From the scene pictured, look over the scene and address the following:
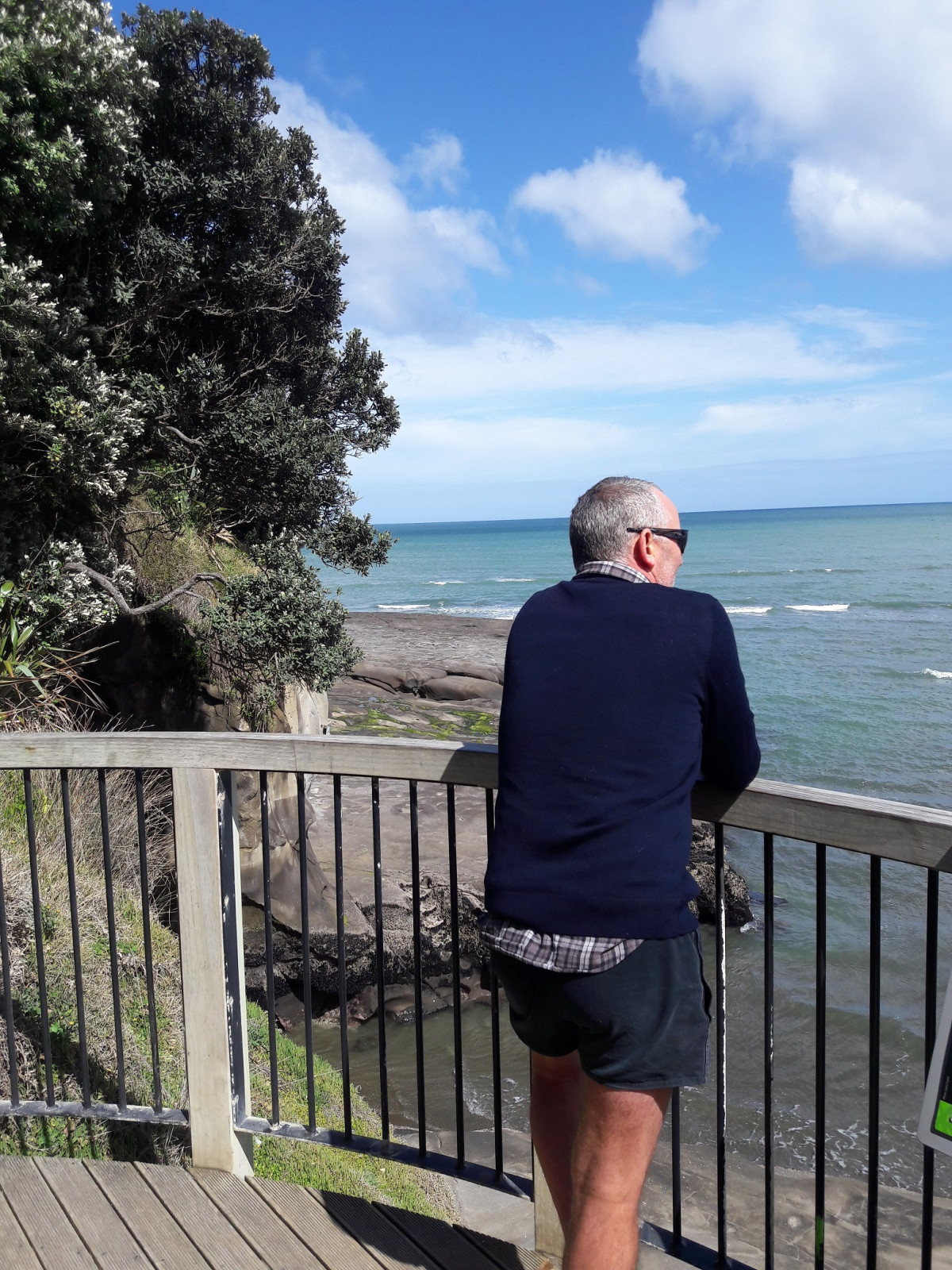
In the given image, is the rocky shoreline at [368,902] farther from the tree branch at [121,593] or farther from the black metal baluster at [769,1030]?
the black metal baluster at [769,1030]

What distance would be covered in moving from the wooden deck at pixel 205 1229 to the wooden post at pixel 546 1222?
1.4 inches

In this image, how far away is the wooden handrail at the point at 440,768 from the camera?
5.97 ft

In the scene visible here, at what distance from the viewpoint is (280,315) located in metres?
10.0

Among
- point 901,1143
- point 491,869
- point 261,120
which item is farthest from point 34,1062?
point 261,120

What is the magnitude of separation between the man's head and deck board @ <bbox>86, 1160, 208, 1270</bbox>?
78.3 inches

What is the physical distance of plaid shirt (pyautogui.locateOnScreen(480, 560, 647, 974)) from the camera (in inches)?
68.7

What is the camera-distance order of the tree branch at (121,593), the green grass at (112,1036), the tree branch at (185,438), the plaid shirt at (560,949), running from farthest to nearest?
the tree branch at (185,438), the tree branch at (121,593), the green grass at (112,1036), the plaid shirt at (560,949)

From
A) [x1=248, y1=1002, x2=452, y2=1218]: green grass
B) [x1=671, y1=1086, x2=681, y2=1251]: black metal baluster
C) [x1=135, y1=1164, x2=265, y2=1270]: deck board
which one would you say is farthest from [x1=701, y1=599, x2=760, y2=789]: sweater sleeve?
[x1=248, y1=1002, x2=452, y2=1218]: green grass

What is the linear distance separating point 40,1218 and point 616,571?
229 centimetres

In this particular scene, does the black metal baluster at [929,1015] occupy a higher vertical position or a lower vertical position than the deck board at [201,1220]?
higher

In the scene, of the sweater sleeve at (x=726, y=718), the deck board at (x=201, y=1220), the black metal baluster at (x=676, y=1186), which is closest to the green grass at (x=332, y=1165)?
the deck board at (x=201, y=1220)

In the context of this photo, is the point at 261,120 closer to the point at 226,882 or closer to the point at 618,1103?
the point at 226,882

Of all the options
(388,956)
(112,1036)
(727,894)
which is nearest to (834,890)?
(727,894)

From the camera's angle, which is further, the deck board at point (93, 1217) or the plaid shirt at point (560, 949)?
the deck board at point (93, 1217)
